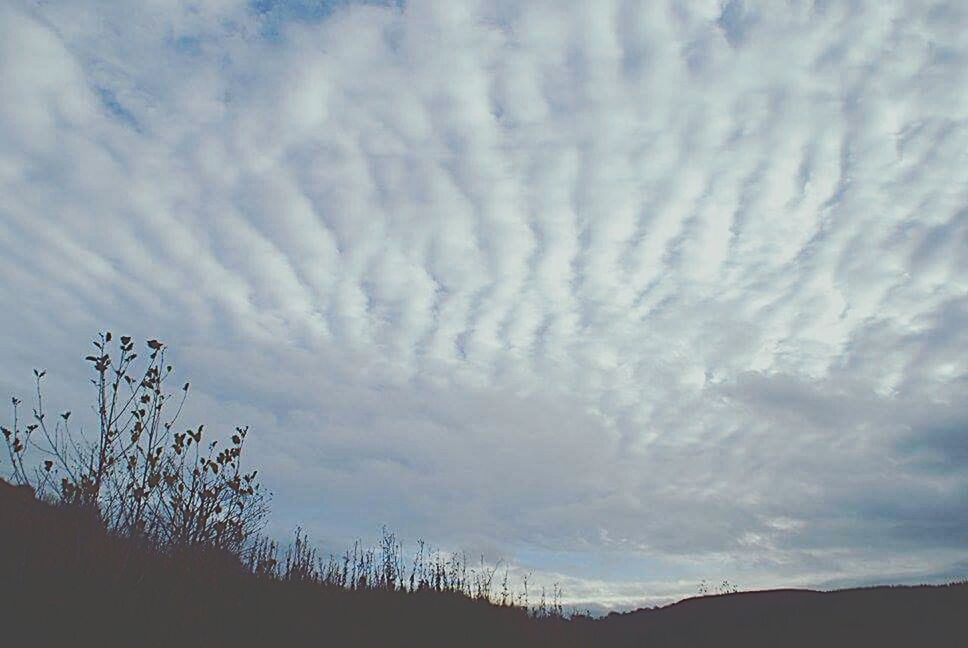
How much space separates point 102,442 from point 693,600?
23292 millimetres

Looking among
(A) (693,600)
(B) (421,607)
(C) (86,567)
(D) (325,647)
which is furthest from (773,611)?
(C) (86,567)

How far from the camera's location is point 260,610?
13.2 metres

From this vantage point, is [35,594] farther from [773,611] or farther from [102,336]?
[773,611]

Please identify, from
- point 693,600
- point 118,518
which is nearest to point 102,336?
point 118,518

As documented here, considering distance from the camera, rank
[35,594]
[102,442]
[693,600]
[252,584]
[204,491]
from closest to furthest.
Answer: [35,594] < [102,442] < [204,491] < [252,584] < [693,600]

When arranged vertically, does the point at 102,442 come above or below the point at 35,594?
above

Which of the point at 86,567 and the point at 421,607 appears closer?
the point at 86,567

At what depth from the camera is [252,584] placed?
46.3 ft

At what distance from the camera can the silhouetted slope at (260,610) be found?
9.68 meters

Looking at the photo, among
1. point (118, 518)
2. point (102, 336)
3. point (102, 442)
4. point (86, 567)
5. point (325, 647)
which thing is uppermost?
point (102, 336)

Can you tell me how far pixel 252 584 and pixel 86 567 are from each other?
430 cm

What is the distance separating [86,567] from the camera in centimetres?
1029

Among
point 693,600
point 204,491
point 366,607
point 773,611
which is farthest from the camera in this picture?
point 693,600

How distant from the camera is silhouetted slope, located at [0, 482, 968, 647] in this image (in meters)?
9.68
